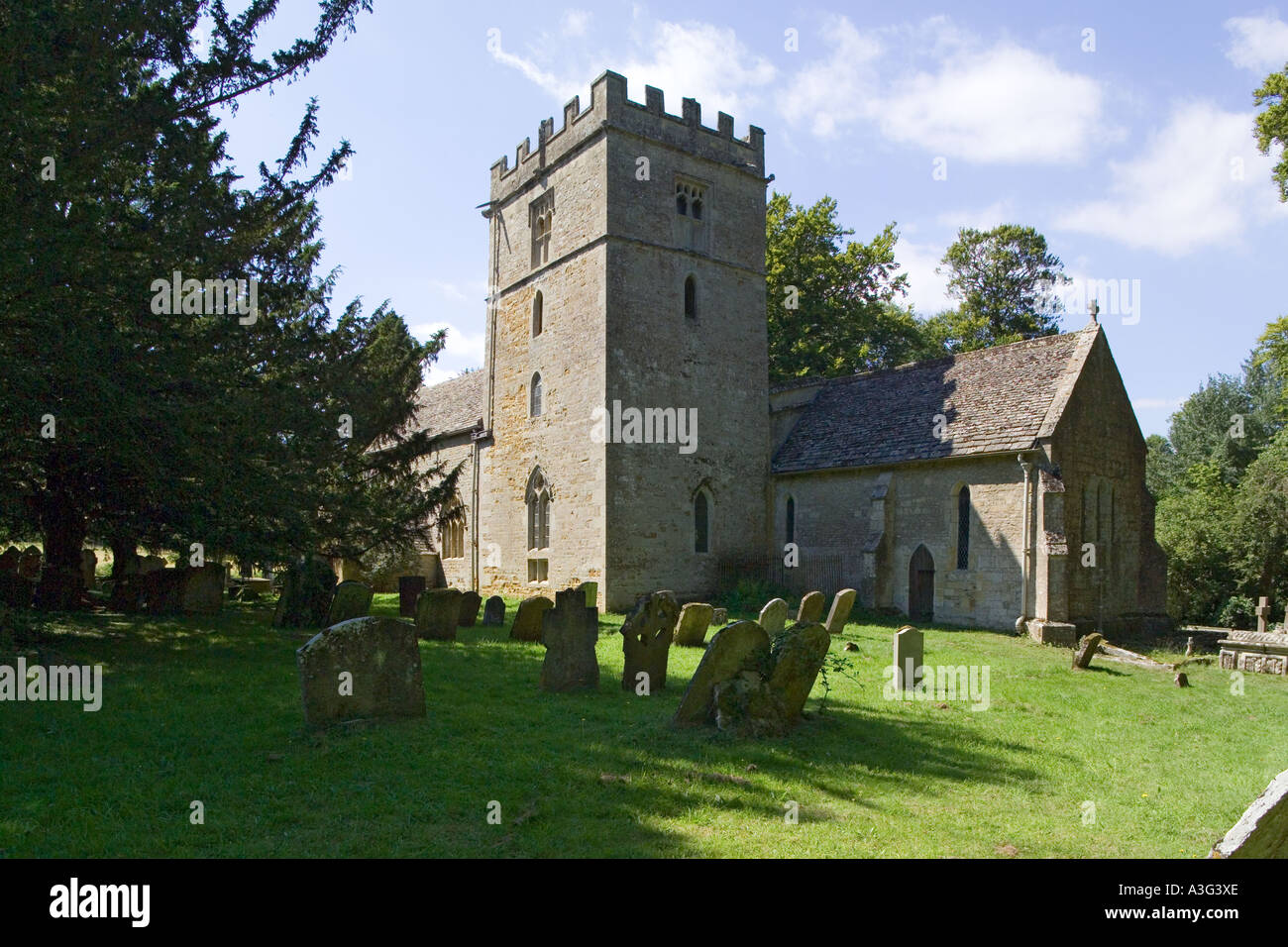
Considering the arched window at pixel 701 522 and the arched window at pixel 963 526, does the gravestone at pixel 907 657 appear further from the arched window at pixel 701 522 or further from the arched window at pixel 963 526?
the arched window at pixel 701 522

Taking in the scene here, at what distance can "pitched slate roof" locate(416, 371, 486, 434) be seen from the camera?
A: 1179 inches

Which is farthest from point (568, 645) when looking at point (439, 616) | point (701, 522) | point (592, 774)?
point (701, 522)

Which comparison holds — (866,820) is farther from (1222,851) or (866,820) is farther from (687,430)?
(687,430)

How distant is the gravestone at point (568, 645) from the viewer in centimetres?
1045

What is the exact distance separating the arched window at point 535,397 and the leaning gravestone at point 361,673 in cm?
1666

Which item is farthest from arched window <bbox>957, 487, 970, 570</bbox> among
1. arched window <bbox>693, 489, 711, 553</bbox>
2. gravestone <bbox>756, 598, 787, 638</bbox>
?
gravestone <bbox>756, 598, 787, 638</bbox>

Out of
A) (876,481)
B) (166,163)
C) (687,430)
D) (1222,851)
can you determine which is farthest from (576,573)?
(1222,851)

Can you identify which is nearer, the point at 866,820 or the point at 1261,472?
the point at 866,820

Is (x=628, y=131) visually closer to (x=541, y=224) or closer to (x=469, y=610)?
(x=541, y=224)

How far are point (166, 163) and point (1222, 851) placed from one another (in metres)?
13.9

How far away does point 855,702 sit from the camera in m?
10.4

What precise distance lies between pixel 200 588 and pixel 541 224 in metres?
14.5

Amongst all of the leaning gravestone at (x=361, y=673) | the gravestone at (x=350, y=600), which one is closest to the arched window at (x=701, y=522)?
the gravestone at (x=350, y=600)

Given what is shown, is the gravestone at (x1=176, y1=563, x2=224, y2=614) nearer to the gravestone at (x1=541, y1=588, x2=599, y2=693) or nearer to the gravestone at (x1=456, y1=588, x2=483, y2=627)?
the gravestone at (x1=456, y1=588, x2=483, y2=627)
